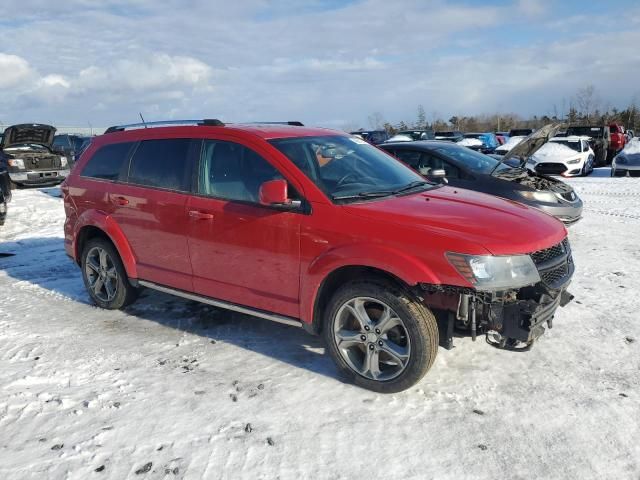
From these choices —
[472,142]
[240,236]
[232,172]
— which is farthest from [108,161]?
[472,142]

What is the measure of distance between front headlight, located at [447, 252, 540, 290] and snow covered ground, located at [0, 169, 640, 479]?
81 cm

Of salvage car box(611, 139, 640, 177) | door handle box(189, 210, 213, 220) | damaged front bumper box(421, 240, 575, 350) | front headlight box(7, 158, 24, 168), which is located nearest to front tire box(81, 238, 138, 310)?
door handle box(189, 210, 213, 220)

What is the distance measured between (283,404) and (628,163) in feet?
55.5

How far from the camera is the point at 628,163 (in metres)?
17.0

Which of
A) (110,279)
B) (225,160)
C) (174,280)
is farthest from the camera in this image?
(110,279)

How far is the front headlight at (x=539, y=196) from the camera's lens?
778cm

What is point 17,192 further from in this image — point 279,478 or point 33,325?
point 279,478

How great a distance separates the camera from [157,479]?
288 cm

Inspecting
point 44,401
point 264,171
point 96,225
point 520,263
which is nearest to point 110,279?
point 96,225

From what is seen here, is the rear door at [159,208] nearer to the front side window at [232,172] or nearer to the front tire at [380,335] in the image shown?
the front side window at [232,172]

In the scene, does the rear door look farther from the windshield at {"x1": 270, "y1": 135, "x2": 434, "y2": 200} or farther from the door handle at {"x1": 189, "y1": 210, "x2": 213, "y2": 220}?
the windshield at {"x1": 270, "y1": 135, "x2": 434, "y2": 200}

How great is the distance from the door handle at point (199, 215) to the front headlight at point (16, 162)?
12.8 metres

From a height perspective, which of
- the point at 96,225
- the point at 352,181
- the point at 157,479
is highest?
the point at 352,181

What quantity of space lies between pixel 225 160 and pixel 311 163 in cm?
74
